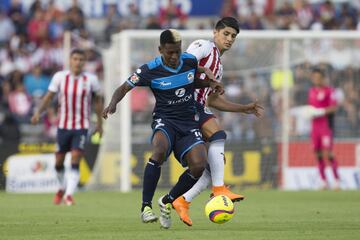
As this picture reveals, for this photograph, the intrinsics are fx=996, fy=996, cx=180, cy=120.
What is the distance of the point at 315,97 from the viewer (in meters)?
20.8

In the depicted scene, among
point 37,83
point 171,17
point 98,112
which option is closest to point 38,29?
point 37,83

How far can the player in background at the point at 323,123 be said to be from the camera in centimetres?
2056

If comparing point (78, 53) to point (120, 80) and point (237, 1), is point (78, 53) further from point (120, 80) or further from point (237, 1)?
point (237, 1)

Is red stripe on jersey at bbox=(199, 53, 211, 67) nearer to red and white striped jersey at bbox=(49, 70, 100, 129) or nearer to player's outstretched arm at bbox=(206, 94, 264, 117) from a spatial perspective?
player's outstretched arm at bbox=(206, 94, 264, 117)

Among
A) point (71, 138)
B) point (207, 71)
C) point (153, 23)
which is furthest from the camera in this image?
point (153, 23)

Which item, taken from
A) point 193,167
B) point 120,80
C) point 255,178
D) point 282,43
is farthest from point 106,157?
point 193,167

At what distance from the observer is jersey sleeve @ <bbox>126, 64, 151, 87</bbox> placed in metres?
10.5

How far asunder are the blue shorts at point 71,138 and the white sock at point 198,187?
4.88 meters

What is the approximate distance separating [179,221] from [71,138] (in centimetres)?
456

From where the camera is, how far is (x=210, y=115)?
1143cm

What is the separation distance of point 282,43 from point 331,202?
7.03 m

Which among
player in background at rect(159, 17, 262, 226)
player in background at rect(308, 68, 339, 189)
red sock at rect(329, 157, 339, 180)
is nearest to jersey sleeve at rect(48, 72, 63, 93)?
player in background at rect(159, 17, 262, 226)

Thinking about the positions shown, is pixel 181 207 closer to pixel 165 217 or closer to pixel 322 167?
pixel 165 217

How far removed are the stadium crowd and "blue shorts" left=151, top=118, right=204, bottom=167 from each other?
10692 millimetres
